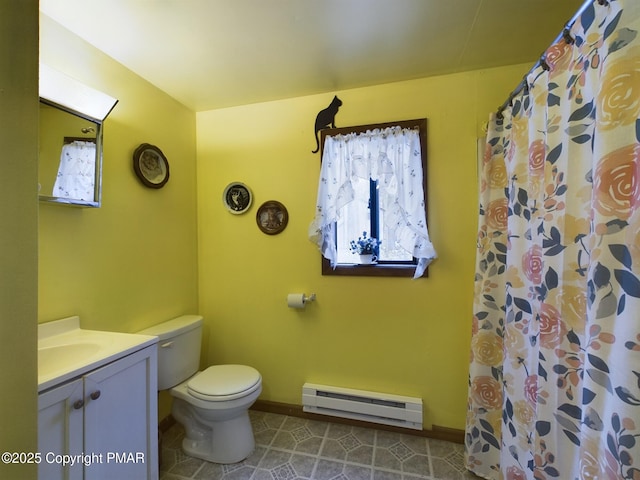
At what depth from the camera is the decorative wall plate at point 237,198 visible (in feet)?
6.72

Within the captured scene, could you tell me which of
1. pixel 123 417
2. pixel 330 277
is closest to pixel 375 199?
pixel 330 277

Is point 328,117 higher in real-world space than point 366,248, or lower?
higher

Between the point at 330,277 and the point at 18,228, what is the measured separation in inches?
60.5

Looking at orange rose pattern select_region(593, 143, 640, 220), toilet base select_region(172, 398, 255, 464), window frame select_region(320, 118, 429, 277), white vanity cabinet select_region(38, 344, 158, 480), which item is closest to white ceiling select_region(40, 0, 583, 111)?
window frame select_region(320, 118, 429, 277)

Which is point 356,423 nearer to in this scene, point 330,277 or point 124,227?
point 330,277

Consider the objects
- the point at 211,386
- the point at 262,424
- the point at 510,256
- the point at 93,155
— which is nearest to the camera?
the point at 510,256

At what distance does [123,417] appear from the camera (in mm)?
1122

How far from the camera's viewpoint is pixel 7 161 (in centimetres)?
56

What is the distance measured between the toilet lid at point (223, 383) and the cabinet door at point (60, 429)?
59 centimetres

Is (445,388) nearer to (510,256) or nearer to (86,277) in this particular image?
(510,256)

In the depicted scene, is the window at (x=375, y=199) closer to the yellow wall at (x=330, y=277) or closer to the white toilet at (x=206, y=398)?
the yellow wall at (x=330, y=277)

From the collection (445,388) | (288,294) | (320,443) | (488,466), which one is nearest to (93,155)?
(288,294)

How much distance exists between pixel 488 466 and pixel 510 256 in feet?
3.79

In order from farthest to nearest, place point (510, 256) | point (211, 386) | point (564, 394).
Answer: point (211, 386)
point (510, 256)
point (564, 394)
